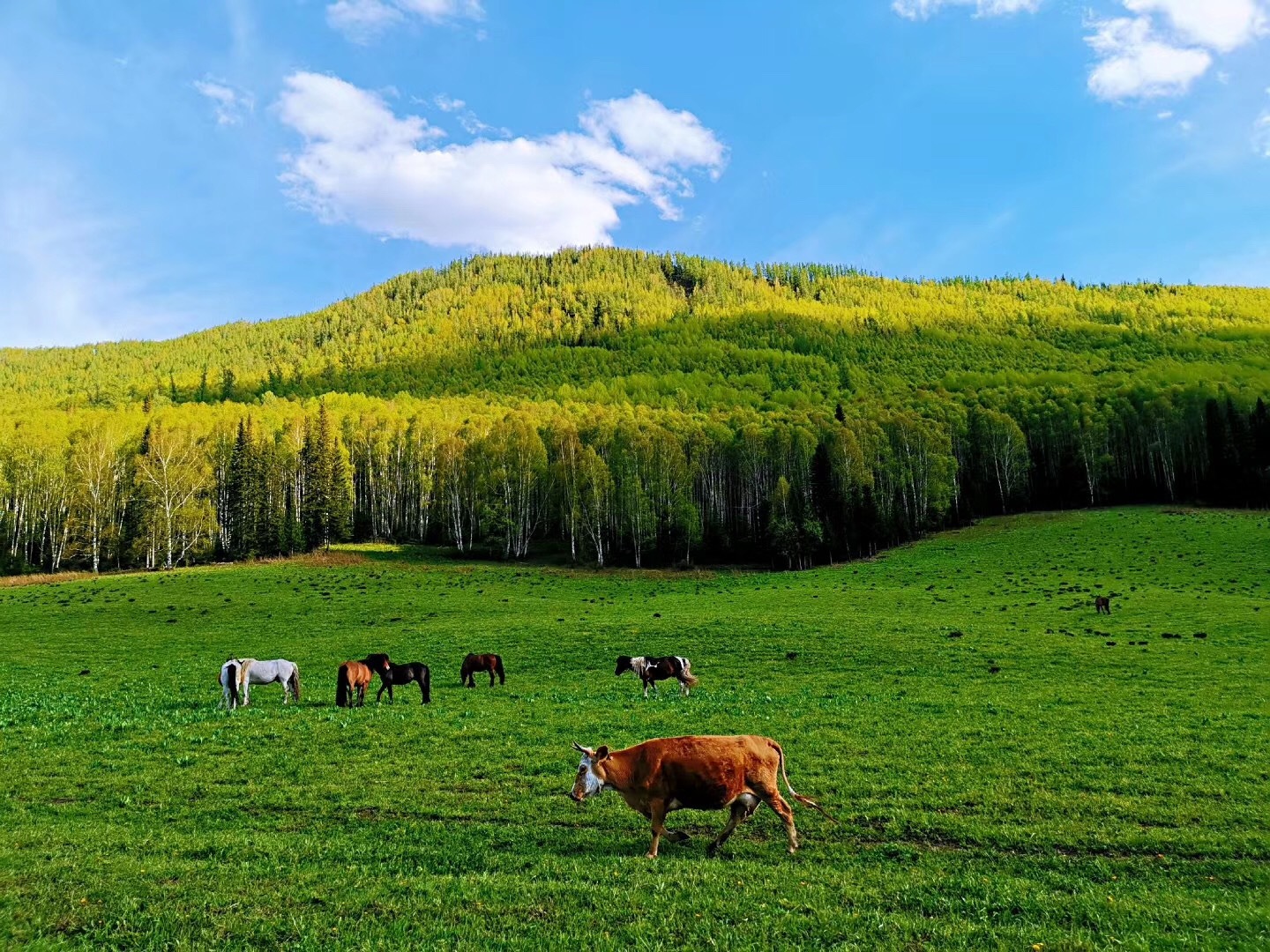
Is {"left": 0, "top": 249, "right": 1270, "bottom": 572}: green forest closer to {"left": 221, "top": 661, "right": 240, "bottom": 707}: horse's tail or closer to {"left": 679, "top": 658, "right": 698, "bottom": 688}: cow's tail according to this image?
{"left": 679, "top": 658, "right": 698, "bottom": 688}: cow's tail

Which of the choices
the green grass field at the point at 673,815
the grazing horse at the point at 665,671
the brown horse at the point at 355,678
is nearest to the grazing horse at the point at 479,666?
the green grass field at the point at 673,815

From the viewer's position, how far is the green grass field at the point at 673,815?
7605mm

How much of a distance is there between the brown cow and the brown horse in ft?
49.6

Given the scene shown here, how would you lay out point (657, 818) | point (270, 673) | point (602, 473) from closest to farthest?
point (657, 818), point (270, 673), point (602, 473)

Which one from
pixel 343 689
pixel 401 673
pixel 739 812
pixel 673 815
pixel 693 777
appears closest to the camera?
pixel 693 777

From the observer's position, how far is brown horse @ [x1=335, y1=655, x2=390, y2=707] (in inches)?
885

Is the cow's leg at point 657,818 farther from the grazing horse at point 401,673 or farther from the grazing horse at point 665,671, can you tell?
the grazing horse at point 401,673

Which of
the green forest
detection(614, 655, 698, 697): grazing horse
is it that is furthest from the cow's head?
the green forest

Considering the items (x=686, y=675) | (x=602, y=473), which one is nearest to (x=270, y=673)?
(x=686, y=675)

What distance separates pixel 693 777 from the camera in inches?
385

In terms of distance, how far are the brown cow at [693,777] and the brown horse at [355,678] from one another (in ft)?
49.6

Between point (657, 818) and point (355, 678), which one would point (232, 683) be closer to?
point (355, 678)

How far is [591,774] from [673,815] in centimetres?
303

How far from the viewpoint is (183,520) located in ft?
246
